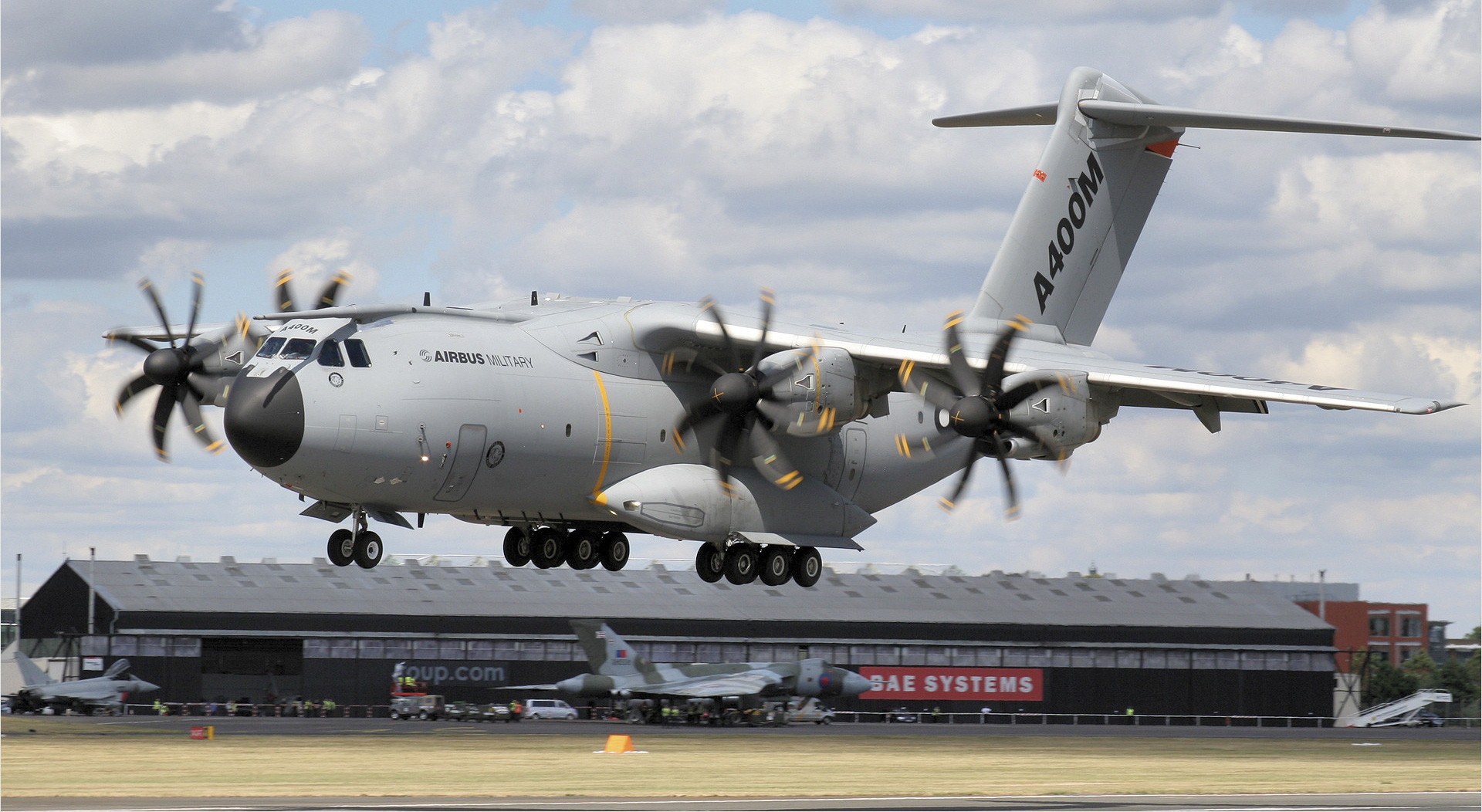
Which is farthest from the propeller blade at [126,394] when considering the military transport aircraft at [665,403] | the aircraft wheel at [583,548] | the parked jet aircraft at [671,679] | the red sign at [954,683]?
the red sign at [954,683]

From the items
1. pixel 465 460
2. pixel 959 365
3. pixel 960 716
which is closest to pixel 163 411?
pixel 465 460

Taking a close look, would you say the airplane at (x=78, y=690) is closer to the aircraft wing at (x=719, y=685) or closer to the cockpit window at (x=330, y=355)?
the aircraft wing at (x=719, y=685)

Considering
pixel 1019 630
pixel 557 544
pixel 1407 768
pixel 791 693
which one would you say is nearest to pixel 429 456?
pixel 557 544

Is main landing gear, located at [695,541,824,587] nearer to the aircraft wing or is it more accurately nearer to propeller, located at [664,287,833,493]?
propeller, located at [664,287,833,493]

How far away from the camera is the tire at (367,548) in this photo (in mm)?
27156

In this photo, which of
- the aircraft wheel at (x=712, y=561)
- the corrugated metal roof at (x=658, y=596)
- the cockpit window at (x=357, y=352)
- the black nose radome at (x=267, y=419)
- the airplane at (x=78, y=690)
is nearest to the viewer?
the black nose radome at (x=267, y=419)

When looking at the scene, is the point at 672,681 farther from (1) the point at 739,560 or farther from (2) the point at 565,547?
(1) the point at 739,560

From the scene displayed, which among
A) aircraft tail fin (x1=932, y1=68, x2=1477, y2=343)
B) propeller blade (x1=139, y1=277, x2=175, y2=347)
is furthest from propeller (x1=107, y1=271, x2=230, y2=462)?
aircraft tail fin (x1=932, y1=68, x2=1477, y2=343)

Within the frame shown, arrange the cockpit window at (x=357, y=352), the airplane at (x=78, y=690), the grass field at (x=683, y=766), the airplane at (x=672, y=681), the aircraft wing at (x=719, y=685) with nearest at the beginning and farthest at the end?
the cockpit window at (x=357, y=352)
the grass field at (x=683, y=766)
the aircraft wing at (x=719, y=685)
the airplane at (x=672, y=681)
the airplane at (x=78, y=690)

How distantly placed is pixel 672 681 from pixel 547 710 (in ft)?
21.9

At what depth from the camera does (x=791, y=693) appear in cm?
6719

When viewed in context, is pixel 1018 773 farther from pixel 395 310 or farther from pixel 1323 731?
pixel 1323 731

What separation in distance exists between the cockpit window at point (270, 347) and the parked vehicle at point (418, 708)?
44965 millimetres

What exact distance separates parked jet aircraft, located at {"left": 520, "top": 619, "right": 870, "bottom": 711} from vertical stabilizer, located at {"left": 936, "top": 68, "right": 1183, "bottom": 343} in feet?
111
